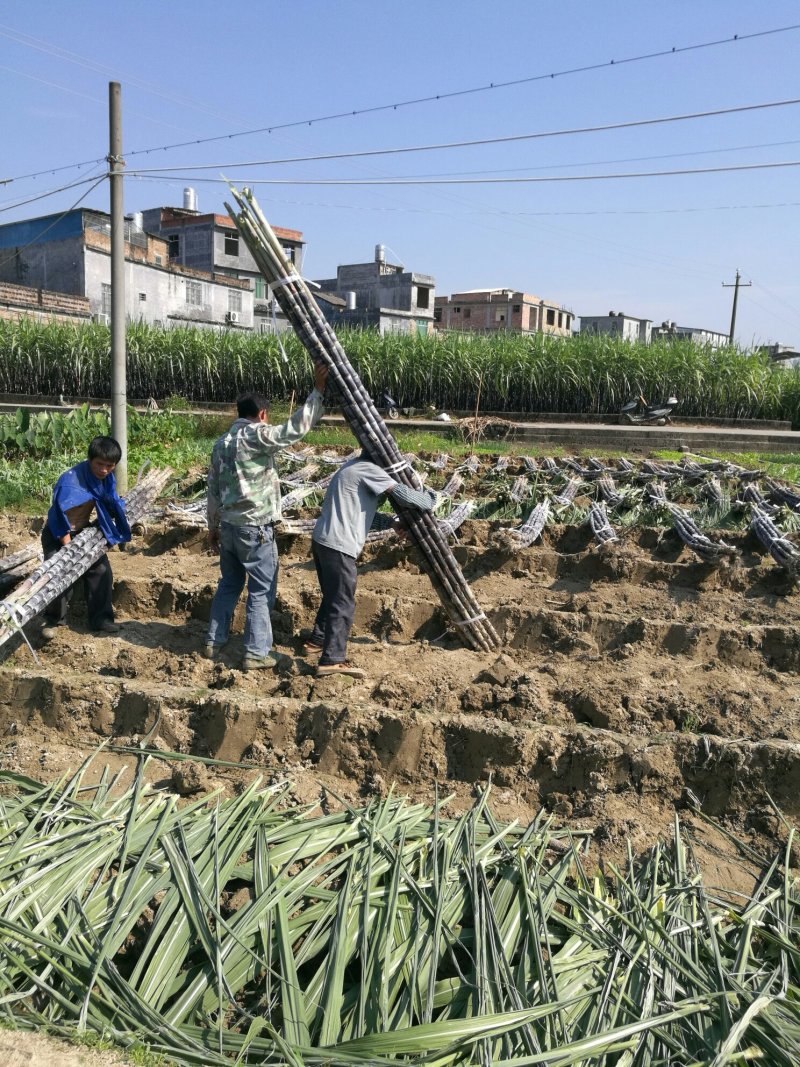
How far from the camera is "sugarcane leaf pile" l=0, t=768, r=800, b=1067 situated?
209 cm

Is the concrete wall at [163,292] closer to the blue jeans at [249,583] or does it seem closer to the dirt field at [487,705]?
the dirt field at [487,705]

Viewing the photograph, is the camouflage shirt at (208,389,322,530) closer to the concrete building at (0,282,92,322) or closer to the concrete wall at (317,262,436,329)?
the concrete building at (0,282,92,322)

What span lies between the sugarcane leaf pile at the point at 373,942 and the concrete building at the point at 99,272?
27445 millimetres

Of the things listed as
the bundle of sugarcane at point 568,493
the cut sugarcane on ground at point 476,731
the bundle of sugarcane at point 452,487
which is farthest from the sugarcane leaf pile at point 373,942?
the bundle of sugarcane at point 452,487

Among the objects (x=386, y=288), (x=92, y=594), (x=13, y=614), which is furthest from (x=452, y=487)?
(x=386, y=288)

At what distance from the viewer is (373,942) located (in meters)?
2.39

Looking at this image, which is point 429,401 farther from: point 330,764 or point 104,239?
point 104,239

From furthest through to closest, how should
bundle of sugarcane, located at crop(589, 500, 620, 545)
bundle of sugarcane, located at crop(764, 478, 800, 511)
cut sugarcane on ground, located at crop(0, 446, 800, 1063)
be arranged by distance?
bundle of sugarcane, located at crop(764, 478, 800, 511), bundle of sugarcane, located at crop(589, 500, 620, 545), cut sugarcane on ground, located at crop(0, 446, 800, 1063)

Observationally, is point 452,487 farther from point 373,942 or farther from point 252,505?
point 373,942

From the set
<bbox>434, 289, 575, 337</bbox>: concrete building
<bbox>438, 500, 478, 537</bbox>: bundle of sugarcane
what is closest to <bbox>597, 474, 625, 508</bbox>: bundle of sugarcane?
<bbox>438, 500, 478, 537</bbox>: bundle of sugarcane

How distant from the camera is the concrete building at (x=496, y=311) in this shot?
49.5m

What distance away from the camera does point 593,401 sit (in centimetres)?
1683

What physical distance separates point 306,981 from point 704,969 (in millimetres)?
1142

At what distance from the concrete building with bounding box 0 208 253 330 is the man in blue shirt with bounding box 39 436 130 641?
24439 mm
